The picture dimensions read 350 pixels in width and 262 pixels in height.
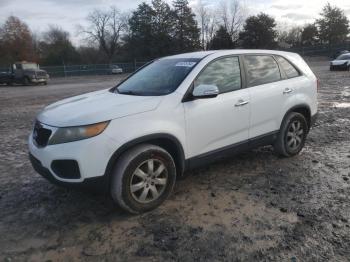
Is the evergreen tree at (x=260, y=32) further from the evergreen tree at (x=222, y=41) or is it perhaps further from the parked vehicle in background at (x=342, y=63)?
the parked vehicle in background at (x=342, y=63)

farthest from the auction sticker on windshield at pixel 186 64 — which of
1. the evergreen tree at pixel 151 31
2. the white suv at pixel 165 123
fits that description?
the evergreen tree at pixel 151 31

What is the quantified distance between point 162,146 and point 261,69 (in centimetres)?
200

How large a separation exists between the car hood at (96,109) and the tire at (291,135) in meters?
2.29

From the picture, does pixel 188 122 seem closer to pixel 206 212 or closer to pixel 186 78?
pixel 186 78

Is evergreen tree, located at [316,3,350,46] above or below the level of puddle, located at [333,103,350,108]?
above

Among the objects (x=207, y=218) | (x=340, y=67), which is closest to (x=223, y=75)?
(x=207, y=218)

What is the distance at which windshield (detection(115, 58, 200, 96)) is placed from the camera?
4.12m

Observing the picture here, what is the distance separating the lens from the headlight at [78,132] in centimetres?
335

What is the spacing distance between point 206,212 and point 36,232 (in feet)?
5.80

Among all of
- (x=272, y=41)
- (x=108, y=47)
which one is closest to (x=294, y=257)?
(x=272, y=41)

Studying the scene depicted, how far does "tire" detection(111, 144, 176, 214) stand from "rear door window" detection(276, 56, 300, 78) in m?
2.55

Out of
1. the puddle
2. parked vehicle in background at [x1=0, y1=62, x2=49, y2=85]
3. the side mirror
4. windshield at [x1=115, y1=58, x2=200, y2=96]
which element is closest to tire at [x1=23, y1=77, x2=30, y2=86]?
parked vehicle in background at [x1=0, y1=62, x2=49, y2=85]

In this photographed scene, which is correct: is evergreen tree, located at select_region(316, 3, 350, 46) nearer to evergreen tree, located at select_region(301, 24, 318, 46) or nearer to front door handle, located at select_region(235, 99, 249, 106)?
evergreen tree, located at select_region(301, 24, 318, 46)

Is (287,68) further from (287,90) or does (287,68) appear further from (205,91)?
(205,91)
